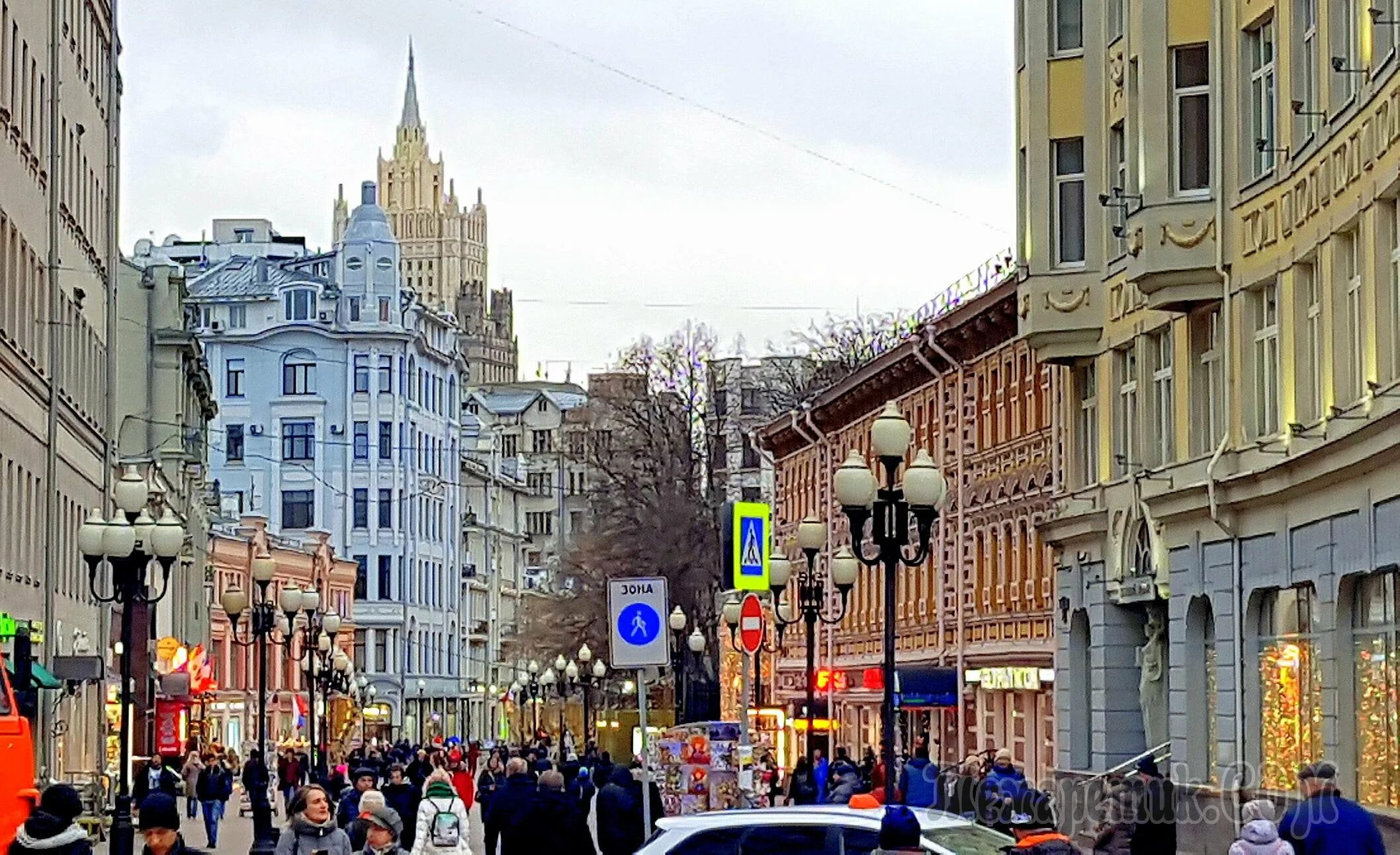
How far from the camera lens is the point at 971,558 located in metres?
51.5

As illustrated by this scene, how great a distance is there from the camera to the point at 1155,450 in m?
35.2

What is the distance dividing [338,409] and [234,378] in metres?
4.99

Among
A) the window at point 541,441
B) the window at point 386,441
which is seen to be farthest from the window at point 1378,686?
the window at point 541,441

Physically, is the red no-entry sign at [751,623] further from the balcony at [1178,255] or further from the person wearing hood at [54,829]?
the person wearing hood at [54,829]

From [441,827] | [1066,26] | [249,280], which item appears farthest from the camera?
[249,280]

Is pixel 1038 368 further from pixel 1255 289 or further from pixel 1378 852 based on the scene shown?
pixel 1378 852

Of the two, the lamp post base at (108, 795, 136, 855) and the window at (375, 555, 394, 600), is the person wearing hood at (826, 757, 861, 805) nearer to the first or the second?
the lamp post base at (108, 795, 136, 855)

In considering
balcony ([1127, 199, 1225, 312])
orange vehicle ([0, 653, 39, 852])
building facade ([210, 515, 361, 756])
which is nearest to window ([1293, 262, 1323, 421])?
balcony ([1127, 199, 1225, 312])

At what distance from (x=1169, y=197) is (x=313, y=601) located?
23.1 m

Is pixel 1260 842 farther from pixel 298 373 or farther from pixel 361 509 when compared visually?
pixel 361 509

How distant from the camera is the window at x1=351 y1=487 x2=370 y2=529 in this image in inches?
5069

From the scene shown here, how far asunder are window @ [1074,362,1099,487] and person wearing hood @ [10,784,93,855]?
27.3 meters

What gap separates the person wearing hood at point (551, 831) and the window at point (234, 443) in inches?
4193

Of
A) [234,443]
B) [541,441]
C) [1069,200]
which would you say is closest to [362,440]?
[234,443]
